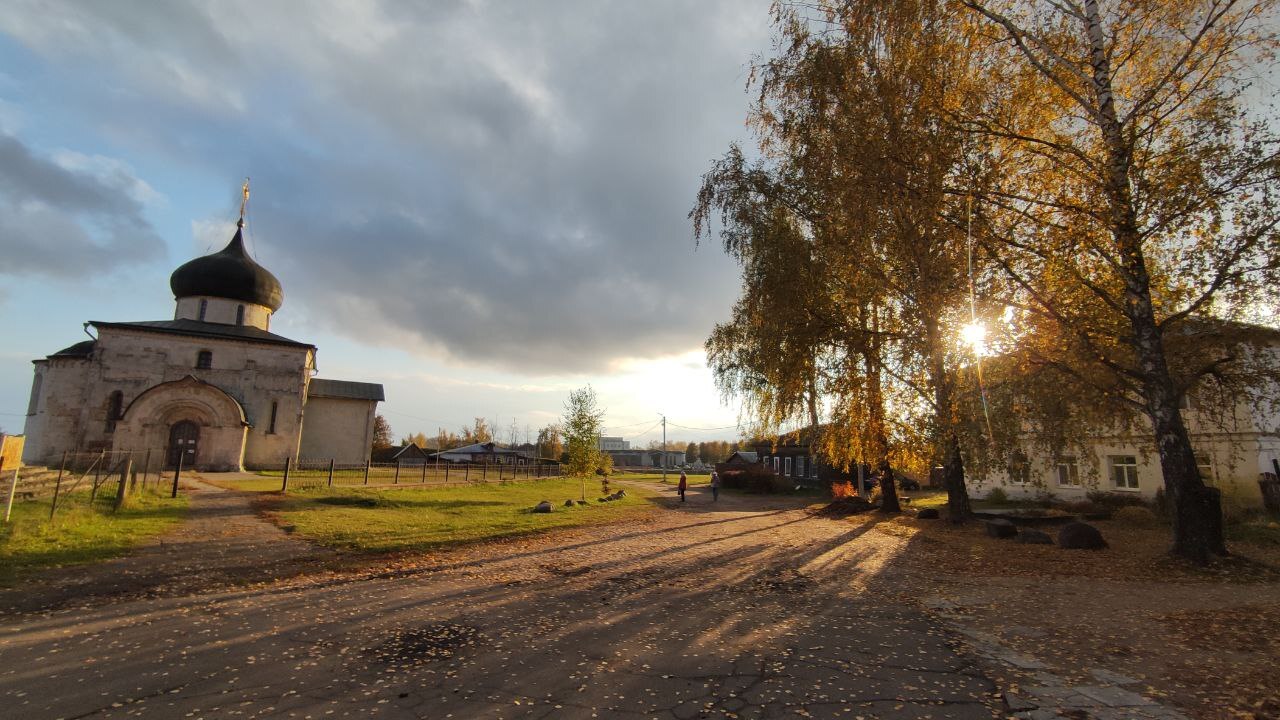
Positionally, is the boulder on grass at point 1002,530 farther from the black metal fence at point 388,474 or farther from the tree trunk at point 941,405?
the black metal fence at point 388,474

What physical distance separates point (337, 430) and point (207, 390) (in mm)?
8835

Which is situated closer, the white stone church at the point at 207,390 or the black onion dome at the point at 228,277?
the white stone church at the point at 207,390

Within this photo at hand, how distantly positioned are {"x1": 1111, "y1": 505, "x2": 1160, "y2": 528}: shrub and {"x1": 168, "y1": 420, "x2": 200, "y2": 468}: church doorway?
154 feet

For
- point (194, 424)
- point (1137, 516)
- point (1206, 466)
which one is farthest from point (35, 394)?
point (1206, 466)

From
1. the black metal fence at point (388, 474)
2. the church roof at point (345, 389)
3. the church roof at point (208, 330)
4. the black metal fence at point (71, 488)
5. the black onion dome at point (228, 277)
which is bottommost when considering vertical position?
the black metal fence at point (388, 474)

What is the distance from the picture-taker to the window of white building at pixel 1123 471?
86.4 ft

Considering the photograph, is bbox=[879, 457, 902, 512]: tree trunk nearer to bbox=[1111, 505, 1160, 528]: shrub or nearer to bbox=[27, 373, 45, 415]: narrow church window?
bbox=[1111, 505, 1160, 528]: shrub

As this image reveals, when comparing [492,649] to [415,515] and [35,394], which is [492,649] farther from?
[35,394]

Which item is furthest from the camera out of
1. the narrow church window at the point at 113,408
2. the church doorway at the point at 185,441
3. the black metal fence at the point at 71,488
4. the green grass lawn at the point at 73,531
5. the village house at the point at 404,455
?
the village house at the point at 404,455

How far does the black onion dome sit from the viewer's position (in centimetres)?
3859

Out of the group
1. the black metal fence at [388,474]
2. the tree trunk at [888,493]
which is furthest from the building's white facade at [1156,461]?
the black metal fence at [388,474]

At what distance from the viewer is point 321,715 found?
14.2 ft

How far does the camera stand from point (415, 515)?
1783cm

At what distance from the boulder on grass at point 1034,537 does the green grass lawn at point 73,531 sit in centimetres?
2081
